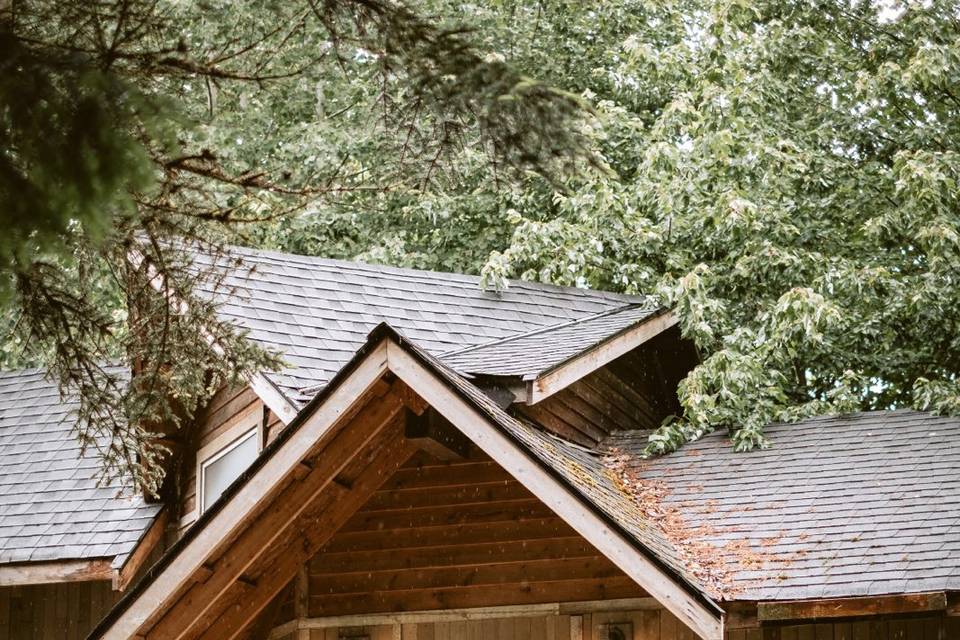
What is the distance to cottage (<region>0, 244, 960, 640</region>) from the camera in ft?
35.0

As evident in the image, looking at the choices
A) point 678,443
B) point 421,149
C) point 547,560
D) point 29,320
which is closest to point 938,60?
point 678,443

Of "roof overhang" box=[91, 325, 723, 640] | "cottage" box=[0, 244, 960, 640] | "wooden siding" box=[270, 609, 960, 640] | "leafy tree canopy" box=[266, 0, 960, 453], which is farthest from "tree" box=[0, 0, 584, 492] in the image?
"leafy tree canopy" box=[266, 0, 960, 453]

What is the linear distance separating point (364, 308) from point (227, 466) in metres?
2.19

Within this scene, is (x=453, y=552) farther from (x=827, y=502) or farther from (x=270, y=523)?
(x=827, y=502)

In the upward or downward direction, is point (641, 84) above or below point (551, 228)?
above

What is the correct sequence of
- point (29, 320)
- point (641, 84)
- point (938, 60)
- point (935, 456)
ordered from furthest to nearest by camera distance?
point (641, 84) < point (938, 60) < point (935, 456) < point (29, 320)

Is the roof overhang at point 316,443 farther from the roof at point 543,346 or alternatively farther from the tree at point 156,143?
the roof at point 543,346

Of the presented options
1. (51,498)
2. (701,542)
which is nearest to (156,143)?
(701,542)

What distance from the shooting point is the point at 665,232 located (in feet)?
56.6

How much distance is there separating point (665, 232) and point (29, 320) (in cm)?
1013

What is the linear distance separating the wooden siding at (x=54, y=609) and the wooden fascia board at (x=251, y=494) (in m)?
4.30

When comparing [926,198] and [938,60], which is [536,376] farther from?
[938,60]

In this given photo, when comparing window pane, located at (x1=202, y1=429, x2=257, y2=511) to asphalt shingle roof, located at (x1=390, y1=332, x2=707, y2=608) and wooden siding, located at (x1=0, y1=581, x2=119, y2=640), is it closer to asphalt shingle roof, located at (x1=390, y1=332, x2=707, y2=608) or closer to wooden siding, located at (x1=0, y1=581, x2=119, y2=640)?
wooden siding, located at (x1=0, y1=581, x2=119, y2=640)

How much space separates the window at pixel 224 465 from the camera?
47.2 ft
